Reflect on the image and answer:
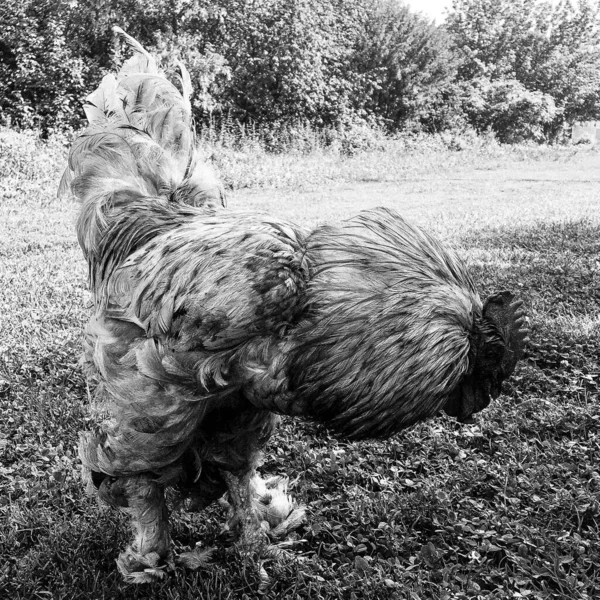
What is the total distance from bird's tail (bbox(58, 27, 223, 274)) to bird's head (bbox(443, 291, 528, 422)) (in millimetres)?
1524

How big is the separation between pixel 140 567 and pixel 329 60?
23.1m

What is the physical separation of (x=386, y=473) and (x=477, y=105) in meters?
28.0

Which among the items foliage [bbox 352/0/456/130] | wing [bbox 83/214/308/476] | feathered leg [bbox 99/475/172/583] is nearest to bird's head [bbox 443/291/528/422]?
wing [bbox 83/214/308/476]

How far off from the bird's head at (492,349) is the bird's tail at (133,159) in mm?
1524

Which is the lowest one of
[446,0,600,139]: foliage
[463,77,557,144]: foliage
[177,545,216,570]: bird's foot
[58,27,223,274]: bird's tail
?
[177,545,216,570]: bird's foot

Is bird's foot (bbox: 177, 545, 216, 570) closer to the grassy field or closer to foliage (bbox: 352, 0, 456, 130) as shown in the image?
the grassy field

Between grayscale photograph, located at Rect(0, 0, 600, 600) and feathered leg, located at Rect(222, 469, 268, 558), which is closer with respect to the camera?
grayscale photograph, located at Rect(0, 0, 600, 600)

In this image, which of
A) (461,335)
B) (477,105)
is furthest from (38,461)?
(477,105)

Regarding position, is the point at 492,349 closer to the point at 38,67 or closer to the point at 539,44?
the point at 38,67

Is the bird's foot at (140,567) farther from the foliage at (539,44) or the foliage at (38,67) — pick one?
the foliage at (539,44)

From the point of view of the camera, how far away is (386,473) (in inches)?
149

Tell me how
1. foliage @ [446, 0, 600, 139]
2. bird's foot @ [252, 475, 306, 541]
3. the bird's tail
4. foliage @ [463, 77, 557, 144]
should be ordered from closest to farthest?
1. the bird's tail
2. bird's foot @ [252, 475, 306, 541]
3. foliage @ [463, 77, 557, 144]
4. foliage @ [446, 0, 600, 139]

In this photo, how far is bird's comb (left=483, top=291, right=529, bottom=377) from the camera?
7.77ft

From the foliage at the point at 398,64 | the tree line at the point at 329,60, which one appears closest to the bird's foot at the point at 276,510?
the tree line at the point at 329,60
